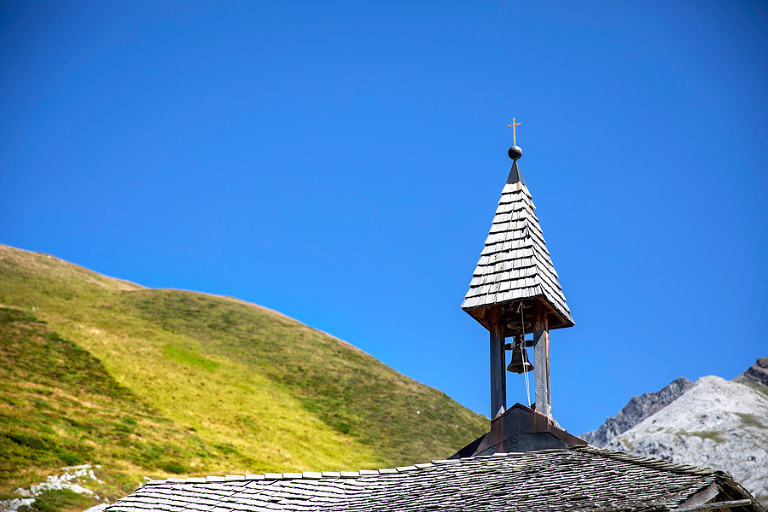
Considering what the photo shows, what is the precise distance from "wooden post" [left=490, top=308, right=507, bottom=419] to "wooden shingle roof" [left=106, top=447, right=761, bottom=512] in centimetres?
125

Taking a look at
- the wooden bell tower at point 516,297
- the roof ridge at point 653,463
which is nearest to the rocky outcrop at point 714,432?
the wooden bell tower at point 516,297

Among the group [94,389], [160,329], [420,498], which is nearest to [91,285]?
[160,329]

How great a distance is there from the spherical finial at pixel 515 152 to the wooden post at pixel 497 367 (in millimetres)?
3221

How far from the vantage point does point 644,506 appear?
738cm

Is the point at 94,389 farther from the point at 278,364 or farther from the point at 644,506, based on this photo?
the point at 644,506

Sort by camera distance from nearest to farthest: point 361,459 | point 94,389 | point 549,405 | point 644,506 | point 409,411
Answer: point 644,506, point 549,405, point 94,389, point 361,459, point 409,411

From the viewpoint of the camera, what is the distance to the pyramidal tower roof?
11.6 metres

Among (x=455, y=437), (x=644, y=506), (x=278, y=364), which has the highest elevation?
(x=278, y=364)

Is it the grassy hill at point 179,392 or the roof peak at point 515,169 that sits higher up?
the grassy hill at point 179,392

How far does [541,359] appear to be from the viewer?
1152 cm

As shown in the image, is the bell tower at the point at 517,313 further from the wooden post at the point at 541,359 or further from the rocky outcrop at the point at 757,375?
the rocky outcrop at the point at 757,375

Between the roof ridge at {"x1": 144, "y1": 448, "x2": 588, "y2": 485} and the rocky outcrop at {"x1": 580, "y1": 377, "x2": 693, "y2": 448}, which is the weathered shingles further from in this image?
the rocky outcrop at {"x1": 580, "y1": 377, "x2": 693, "y2": 448}

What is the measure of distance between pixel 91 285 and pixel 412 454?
51890 millimetres

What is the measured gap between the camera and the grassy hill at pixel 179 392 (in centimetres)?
4206
